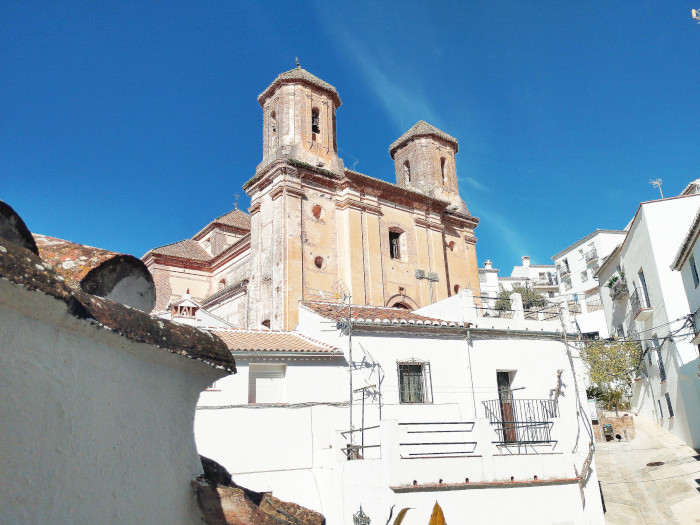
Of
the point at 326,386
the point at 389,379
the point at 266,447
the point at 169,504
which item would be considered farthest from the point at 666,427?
the point at 169,504

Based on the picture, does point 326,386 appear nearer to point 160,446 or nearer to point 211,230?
point 160,446

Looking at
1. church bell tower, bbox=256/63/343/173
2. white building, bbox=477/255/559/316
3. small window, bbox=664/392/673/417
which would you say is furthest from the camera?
white building, bbox=477/255/559/316

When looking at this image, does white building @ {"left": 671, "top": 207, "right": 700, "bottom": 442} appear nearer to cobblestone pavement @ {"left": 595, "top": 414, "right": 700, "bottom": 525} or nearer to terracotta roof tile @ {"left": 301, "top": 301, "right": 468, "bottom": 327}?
cobblestone pavement @ {"left": 595, "top": 414, "right": 700, "bottom": 525}

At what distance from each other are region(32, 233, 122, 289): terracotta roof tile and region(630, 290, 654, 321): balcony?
22.5 m

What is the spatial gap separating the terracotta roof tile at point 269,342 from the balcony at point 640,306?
1317 centimetres

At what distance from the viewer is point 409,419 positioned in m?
15.2

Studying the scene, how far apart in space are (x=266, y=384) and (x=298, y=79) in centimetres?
1575

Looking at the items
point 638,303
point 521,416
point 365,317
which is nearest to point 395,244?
point 638,303

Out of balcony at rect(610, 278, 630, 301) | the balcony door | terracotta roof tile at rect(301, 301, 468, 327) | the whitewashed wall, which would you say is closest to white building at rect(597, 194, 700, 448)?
balcony at rect(610, 278, 630, 301)

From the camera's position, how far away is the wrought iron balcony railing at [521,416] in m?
15.4

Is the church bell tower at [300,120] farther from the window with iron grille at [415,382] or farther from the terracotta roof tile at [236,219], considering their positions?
the window with iron grille at [415,382]

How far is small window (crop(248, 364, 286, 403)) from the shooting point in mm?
14492

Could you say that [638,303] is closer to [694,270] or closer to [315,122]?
[694,270]

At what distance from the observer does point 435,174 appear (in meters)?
30.7
